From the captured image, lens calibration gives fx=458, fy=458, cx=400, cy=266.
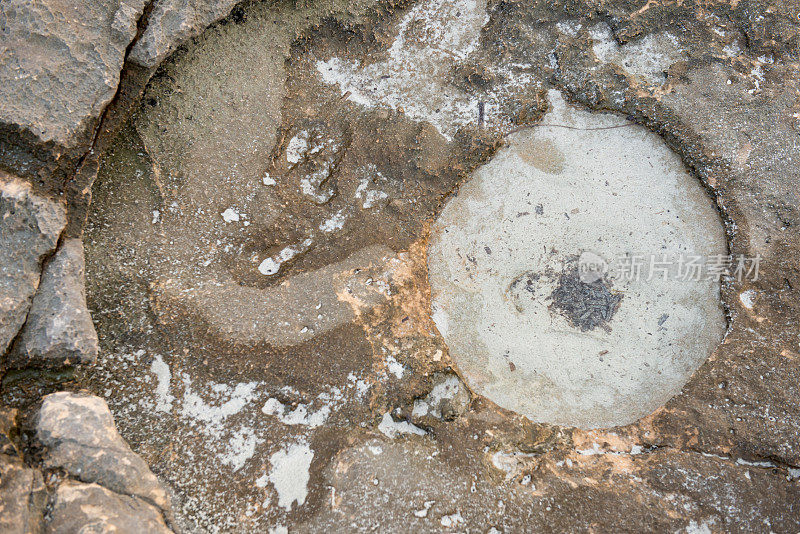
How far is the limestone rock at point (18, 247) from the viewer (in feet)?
7.02

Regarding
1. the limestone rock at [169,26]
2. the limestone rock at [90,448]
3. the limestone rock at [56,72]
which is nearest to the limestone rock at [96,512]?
the limestone rock at [90,448]

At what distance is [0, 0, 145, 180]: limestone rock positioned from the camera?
2145mm

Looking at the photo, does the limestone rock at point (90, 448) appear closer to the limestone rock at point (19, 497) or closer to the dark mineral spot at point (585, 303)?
the limestone rock at point (19, 497)

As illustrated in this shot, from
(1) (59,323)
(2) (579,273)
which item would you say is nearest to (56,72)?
(1) (59,323)

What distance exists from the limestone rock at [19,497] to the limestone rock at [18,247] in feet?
1.79

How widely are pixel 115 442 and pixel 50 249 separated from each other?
0.99 m

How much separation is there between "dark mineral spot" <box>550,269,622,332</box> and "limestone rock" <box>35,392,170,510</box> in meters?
2.40

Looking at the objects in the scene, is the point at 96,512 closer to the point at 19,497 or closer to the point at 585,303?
the point at 19,497

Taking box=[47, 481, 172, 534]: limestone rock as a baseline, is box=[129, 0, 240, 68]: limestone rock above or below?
above

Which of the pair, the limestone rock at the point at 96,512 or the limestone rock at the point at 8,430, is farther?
the limestone rock at the point at 8,430

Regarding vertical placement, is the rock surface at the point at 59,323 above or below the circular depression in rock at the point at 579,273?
above

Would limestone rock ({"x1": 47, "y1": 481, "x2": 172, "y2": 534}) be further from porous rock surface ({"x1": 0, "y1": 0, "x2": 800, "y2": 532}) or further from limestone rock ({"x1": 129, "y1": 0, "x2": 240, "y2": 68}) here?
limestone rock ({"x1": 129, "y1": 0, "x2": 240, "y2": 68})

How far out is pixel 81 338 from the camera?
2.28 m

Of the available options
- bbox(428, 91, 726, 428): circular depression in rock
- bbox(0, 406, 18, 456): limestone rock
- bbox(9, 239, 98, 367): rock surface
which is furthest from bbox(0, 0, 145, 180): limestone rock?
bbox(428, 91, 726, 428): circular depression in rock
